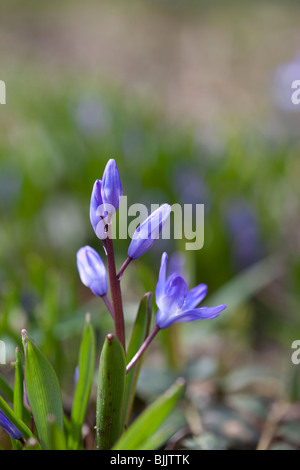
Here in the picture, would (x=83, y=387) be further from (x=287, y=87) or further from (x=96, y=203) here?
(x=287, y=87)

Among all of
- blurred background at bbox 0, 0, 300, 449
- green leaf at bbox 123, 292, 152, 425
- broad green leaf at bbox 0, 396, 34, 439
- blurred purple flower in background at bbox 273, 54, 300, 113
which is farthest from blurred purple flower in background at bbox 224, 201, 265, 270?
blurred purple flower in background at bbox 273, 54, 300, 113

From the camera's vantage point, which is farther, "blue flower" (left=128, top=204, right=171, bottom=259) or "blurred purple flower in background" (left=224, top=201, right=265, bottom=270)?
"blurred purple flower in background" (left=224, top=201, right=265, bottom=270)

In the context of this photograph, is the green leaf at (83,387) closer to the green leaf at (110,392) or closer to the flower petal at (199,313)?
the green leaf at (110,392)

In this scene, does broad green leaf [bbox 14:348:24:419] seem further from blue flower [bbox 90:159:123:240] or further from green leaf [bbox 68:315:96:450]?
blue flower [bbox 90:159:123:240]

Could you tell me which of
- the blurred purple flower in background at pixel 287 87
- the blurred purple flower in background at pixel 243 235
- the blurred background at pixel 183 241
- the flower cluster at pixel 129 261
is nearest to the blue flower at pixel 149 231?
the flower cluster at pixel 129 261

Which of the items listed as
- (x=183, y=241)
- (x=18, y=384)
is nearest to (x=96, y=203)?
(x=18, y=384)

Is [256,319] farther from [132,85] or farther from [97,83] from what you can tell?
[132,85]
